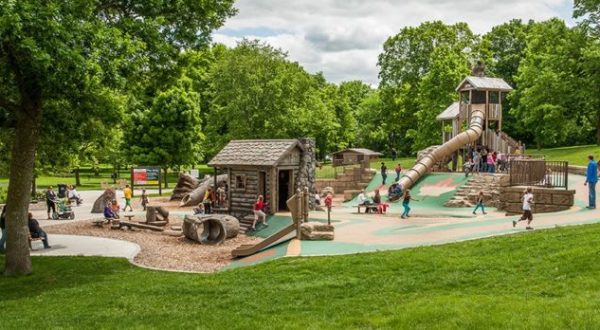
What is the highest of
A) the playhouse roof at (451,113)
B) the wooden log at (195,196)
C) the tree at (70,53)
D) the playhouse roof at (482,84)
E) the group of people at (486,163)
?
the playhouse roof at (482,84)

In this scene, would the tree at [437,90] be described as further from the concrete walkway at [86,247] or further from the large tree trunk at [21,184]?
the large tree trunk at [21,184]

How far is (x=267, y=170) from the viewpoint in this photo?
29.9m

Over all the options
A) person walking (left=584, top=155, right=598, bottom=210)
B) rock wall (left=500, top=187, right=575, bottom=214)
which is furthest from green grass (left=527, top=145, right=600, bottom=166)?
person walking (left=584, top=155, right=598, bottom=210)

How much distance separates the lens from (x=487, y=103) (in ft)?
143

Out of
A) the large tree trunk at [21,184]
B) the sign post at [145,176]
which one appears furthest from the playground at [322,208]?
the large tree trunk at [21,184]

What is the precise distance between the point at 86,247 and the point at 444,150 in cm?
2464

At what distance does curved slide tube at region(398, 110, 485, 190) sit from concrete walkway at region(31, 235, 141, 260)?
1842 cm

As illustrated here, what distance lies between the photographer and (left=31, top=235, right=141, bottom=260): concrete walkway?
20859 mm

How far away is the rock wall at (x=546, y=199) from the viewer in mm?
23625

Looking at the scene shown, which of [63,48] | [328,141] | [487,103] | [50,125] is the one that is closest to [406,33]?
[328,141]

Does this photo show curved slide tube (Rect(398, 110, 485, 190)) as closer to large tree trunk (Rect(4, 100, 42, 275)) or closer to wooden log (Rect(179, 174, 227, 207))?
wooden log (Rect(179, 174, 227, 207))

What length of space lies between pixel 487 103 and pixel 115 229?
27.5 m

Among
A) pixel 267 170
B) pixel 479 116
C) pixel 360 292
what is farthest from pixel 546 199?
pixel 479 116

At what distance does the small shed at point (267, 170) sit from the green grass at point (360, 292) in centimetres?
1333
